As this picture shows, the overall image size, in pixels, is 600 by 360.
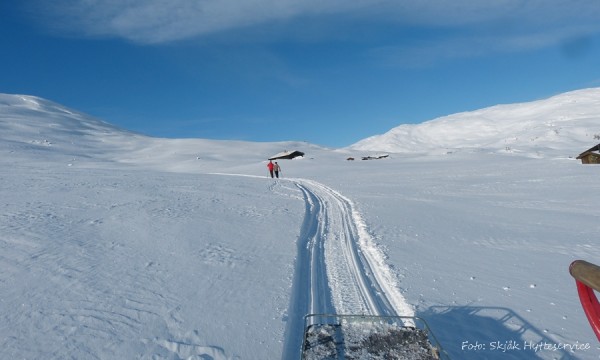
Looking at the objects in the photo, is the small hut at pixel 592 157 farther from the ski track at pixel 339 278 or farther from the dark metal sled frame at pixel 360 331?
the dark metal sled frame at pixel 360 331

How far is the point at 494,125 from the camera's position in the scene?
128m

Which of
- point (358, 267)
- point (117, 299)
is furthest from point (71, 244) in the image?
point (358, 267)

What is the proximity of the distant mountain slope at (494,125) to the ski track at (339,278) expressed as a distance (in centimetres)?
8736

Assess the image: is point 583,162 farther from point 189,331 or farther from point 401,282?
point 189,331

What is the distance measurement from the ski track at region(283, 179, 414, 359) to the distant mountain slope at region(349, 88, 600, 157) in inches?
3440

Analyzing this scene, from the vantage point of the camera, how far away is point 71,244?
8008 mm

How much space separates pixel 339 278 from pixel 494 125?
141328mm

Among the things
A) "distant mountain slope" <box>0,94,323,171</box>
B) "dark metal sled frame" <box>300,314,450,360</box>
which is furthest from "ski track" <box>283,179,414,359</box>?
"distant mountain slope" <box>0,94,323,171</box>

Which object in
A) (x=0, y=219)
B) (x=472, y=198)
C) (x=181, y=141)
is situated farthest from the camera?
(x=181, y=141)

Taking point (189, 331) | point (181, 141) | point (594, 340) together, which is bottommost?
point (594, 340)

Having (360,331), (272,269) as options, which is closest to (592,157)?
(272,269)

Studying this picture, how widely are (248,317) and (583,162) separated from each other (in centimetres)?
3389

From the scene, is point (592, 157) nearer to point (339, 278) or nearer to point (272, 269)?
point (339, 278)

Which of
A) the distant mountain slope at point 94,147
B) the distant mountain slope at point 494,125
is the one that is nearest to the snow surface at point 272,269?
the distant mountain slope at point 94,147
